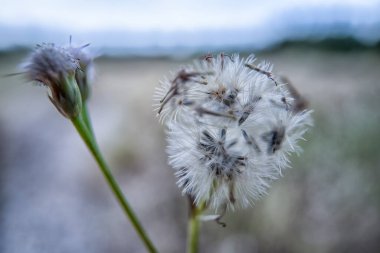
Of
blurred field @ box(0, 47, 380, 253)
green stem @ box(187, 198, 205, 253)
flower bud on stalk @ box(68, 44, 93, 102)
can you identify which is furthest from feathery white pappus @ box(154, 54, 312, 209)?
blurred field @ box(0, 47, 380, 253)

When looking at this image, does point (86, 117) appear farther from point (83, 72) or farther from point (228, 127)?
point (228, 127)

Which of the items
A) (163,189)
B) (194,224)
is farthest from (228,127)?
(163,189)

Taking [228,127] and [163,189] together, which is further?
[163,189]

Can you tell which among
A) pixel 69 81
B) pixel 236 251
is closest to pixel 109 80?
pixel 236 251

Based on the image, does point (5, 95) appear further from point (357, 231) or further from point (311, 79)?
point (357, 231)

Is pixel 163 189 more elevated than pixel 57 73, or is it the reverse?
pixel 57 73

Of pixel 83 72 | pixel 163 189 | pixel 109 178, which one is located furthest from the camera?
pixel 163 189
